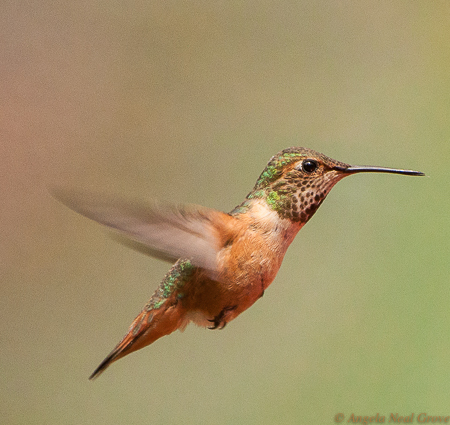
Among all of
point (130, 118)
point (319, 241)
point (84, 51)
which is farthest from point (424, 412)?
point (84, 51)

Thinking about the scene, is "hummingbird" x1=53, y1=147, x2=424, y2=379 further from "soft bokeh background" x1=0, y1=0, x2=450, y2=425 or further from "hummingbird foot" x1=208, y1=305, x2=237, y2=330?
"soft bokeh background" x1=0, y1=0, x2=450, y2=425

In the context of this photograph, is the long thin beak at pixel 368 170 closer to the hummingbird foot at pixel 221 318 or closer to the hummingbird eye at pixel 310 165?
the hummingbird eye at pixel 310 165

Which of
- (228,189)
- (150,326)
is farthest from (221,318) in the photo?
(228,189)

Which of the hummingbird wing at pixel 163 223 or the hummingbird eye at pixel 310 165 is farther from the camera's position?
the hummingbird eye at pixel 310 165

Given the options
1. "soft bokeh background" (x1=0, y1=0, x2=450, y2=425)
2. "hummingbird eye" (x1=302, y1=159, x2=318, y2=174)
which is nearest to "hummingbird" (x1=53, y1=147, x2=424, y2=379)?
"hummingbird eye" (x1=302, y1=159, x2=318, y2=174)

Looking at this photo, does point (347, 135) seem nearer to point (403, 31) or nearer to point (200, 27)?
point (403, 31)

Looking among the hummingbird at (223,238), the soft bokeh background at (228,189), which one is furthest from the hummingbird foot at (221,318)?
the soft bokeh background at (228,189)

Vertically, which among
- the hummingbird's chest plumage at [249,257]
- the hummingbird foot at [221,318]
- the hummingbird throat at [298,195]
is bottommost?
the hummingbird foot at [221,318]
